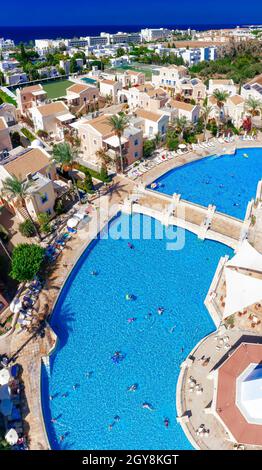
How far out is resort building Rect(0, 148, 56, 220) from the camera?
35.6m

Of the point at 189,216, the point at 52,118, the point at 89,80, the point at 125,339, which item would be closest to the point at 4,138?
the point at 52,118

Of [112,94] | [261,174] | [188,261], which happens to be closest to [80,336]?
[188,261]

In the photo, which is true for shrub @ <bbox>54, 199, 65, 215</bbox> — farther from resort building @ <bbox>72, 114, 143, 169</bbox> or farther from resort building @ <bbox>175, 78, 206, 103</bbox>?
resort building @ <bbox>175, 78, 206, 103</bbox>

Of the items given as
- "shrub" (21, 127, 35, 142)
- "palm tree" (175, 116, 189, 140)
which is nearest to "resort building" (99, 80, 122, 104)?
"shrub" (21, 127, 35, 142)

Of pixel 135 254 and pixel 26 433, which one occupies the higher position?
Result: pixel 135 254

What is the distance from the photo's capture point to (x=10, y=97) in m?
81.2

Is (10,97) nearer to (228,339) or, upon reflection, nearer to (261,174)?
(261,174)

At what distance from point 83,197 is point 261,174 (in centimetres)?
2570

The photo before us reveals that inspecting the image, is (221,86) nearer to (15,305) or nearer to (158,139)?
(158,139)

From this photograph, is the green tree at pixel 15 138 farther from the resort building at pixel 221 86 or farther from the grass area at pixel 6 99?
the resort building at pixel 221 86

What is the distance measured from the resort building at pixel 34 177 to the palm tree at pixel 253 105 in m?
35.3

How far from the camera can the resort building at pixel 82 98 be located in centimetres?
6662

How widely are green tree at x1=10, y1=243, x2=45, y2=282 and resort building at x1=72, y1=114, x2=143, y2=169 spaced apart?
22684 mm

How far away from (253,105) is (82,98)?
115 feet
